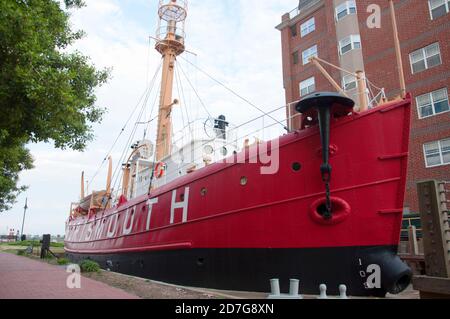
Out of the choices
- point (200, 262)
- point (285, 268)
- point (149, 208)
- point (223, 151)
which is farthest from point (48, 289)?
point (223, 151)

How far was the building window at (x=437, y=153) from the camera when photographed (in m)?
17.6

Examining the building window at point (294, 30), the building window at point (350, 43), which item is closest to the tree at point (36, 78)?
the building window at point (350, 43)

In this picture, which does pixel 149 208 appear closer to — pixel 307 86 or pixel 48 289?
pixel 48 289

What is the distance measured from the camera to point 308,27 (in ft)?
86.7

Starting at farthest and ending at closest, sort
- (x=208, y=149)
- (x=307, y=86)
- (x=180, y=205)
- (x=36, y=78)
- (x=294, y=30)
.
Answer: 1. (x=294, y=30)
2. (x=307, y=86)
3. (x=208, y=149)
4. (x=180, y=205)
5. (x=36, y=78)

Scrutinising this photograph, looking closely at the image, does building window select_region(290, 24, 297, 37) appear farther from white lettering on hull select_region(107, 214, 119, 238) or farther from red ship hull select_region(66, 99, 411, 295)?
red ship hull select_region(66, 99, 411, 295)

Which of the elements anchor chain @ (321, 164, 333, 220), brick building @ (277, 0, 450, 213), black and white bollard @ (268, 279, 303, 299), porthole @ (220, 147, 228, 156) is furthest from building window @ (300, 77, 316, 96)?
black and white bollard @ (268, 279, 303, 299)

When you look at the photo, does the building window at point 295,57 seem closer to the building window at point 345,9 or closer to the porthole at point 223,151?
the building window at point 345,9

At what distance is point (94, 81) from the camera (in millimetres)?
8422

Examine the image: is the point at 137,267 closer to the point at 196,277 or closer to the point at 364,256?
the point at 196,277

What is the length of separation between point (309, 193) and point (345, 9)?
19.5 meters

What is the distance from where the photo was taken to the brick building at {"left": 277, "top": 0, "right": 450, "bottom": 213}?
18.2 metres

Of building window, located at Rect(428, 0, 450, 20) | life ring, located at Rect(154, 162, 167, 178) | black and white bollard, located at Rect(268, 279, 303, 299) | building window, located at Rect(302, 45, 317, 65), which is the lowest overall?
black and white bollard, located at Rect(268, 279, 303, 299)

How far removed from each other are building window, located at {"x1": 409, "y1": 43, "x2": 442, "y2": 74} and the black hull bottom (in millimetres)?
15428
